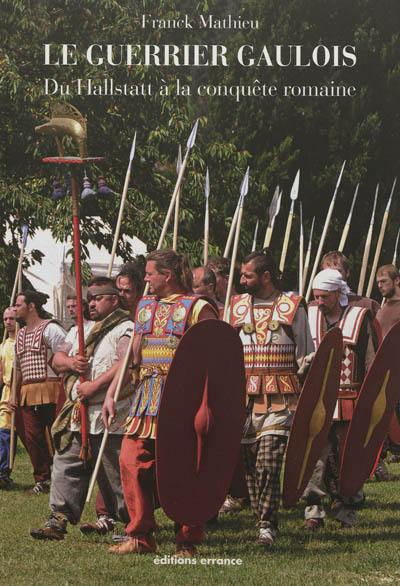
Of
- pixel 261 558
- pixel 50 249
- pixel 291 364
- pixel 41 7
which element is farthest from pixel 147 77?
pixel 261 558

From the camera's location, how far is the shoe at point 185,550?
224 inches

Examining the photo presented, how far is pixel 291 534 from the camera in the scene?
654 cm

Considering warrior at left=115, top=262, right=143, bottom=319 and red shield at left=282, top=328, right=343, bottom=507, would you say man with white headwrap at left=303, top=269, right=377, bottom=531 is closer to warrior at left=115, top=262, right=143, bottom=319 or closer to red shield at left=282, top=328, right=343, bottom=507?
red shield at left=282, top=328, right=343, bottom=507

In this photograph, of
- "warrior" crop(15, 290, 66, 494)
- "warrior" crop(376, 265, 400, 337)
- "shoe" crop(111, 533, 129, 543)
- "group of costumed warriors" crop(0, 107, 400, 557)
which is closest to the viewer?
"group of costumed warriors" crop(0, 107, 400, 557)

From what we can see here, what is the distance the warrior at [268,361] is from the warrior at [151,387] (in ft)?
2.16

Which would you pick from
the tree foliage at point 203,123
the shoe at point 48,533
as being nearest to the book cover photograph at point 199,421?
the shoe at point 48,533

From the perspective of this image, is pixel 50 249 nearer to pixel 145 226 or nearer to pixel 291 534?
pixel 145 226

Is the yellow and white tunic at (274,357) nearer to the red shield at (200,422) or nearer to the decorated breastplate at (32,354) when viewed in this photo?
the red shield at (200,422)

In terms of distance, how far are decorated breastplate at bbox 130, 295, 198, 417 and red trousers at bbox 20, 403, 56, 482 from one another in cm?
301

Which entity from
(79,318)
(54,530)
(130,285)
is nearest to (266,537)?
(54,530)

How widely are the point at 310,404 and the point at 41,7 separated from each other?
8153mm

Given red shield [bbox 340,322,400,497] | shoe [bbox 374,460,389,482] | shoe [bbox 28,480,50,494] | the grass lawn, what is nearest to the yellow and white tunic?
red shield [bbox 340,322,400,497]

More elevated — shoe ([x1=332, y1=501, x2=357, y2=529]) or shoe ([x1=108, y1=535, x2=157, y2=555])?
shoe ([x1=108, y1=535, x2=157, y2=555])

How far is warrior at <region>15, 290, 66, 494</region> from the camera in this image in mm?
8594
